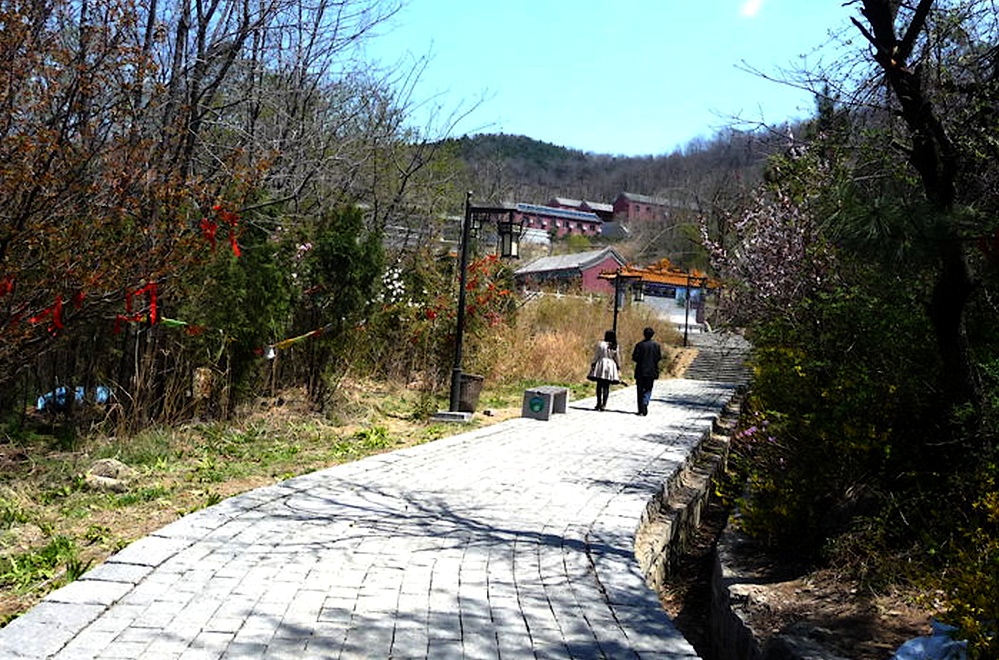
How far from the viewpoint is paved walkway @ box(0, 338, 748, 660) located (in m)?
3.88

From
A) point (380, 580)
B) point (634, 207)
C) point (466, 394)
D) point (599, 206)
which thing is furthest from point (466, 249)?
point (599, 206)

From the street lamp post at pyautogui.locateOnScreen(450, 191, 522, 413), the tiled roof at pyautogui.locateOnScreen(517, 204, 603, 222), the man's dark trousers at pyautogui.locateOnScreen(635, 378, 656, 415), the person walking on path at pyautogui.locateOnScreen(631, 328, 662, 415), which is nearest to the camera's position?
the street lamp post at pyautogui.locateOnScreen(450, 191, 522, 413)

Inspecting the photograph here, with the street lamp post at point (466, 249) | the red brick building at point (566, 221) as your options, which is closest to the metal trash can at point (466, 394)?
the street lamp post at point (466, 249)

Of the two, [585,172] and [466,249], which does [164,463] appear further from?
[585,172]

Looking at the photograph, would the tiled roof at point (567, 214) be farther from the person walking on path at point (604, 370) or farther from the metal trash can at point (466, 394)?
the metal trash can at point (466, 394)

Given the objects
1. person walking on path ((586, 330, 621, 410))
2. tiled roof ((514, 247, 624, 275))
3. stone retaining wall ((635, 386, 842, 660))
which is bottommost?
stone retaining wall ((635, 386, 842, 660))

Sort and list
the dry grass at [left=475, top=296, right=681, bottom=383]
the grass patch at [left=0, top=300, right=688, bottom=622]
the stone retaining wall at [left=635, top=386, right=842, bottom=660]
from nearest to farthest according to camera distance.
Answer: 1. the stone retaining wall at [left=635, top=386, right=842, bottom=660]
2. the grass patch at [left=0, top=300, right=688, bottom=622]
3. the dry grass at [left=475, top=296, right=681, bottom=383]

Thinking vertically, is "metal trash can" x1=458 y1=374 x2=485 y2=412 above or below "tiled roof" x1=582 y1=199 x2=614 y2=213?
below

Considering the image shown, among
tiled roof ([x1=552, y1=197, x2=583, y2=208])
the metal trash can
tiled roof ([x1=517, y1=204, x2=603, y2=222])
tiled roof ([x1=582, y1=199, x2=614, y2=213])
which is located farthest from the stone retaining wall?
tiled roof ([x1=582, y1=199, x2=614, y2=213])

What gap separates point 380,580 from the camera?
16.0 ft

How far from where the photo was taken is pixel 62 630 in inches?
149

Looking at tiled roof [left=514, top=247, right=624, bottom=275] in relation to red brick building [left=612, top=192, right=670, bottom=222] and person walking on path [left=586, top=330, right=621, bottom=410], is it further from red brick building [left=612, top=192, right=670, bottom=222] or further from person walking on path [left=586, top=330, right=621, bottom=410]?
person walking on path [left=586, top=330, right=621, bottom=410]

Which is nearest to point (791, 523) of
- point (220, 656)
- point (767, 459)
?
point (767, 459)

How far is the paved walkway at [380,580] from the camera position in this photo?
3875 mm
